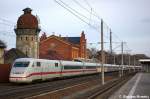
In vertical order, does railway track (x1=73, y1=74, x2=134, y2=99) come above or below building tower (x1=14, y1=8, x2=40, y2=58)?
below

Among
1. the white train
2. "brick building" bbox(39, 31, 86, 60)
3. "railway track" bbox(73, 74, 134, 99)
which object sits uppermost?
"brick building" bbox(39, 31, 86, 60)

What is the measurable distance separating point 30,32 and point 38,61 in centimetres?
5492

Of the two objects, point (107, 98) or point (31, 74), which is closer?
point (107, 98)

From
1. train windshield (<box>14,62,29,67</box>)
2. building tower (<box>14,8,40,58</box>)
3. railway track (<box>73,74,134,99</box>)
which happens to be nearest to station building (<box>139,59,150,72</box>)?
building tower (<box>14,8,40,58</box>)

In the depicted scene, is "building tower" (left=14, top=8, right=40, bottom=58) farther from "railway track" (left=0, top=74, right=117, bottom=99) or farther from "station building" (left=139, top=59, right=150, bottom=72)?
"railway track" (left=0, top=74, right=117, bottom=99)

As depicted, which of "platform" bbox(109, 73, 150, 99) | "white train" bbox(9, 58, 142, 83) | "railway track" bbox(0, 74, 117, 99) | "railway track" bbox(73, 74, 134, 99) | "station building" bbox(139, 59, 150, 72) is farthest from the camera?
"station building" bbox(139, 59, 150, 72)

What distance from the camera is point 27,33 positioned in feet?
312

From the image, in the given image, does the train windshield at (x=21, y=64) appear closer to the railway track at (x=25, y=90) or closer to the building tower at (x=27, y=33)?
the railway track at (x=25, y=90)

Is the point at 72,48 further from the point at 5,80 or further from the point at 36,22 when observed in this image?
the point at 5,80

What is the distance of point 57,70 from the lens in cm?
5056

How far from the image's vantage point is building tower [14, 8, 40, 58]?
93688mm

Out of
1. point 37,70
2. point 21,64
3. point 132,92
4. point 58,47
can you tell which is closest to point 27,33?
point 58,47

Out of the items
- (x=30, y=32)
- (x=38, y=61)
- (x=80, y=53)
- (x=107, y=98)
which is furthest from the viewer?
(x=80, y=53)

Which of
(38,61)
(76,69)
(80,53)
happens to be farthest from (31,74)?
(80,53)
